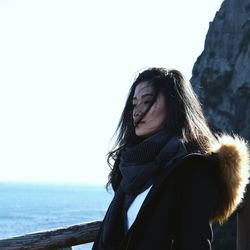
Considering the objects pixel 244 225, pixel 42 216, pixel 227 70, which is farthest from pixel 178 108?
pixel 42 216

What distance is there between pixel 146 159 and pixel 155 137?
0.37 ft

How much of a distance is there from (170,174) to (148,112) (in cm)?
36

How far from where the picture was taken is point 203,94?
35906 millimetres

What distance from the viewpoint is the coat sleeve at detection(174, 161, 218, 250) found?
8.49 ft

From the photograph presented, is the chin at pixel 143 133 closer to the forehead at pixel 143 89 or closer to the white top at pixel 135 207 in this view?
the forehead at pixel 143 89

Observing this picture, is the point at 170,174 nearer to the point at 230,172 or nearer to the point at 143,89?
the point at 230,172

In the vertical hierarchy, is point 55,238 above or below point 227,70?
below

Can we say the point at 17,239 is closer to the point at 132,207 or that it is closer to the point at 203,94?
the point at 132,207

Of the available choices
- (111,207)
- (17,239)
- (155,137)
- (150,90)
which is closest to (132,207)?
(111,207)

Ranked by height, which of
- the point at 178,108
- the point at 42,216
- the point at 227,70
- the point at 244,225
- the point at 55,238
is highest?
the point at 227,70

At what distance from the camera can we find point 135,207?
2.88 metres

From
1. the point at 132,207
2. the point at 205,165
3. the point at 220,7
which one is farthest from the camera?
the point at 220,7

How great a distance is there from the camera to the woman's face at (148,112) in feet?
9.59

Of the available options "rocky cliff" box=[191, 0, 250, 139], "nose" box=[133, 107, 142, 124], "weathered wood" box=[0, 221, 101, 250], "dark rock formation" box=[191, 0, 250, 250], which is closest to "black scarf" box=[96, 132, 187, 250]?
"nose" box=[133, 107, 142, 124]
